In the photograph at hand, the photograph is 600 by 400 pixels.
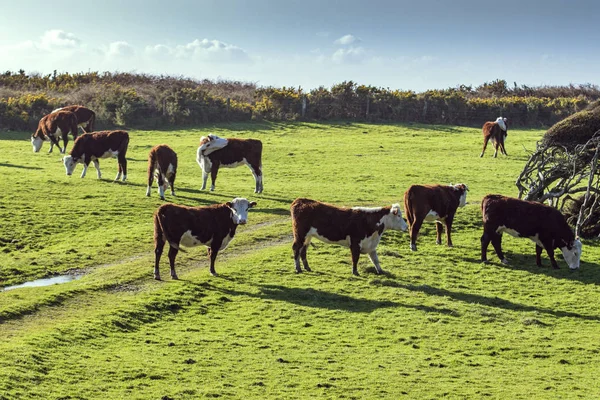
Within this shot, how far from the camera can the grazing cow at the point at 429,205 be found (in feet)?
75.1

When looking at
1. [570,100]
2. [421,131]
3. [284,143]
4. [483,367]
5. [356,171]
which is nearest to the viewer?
[483,367]

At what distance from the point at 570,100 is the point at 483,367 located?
49.6 m

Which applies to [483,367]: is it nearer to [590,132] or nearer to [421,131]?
[590,132]

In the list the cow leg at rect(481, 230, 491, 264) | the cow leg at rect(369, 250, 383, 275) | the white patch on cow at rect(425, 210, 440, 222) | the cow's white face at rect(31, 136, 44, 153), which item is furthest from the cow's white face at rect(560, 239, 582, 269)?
the cow's white face at rect(31, 136, 44, 153)

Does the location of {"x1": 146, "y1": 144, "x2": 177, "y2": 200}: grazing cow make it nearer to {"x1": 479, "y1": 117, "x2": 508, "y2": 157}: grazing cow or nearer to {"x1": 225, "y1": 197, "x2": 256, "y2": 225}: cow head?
{"x1": 225, "y1": 197, "x2": 256, "y2": 225}: cow head

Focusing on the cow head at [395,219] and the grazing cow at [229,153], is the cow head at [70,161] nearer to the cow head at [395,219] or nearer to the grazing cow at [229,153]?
the grazing cow at [229,153]

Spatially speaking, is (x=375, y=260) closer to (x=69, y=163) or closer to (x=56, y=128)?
(x=69, y=163)

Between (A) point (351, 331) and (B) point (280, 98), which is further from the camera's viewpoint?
(B) point (280, 98)

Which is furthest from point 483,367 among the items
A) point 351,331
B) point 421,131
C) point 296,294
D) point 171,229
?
point 421,131

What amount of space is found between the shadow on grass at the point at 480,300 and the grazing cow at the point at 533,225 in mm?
3151

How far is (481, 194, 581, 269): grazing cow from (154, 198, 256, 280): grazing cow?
6385 mm

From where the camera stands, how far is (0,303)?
57.1 feet

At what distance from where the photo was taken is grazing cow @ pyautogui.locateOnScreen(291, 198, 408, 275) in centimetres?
2025

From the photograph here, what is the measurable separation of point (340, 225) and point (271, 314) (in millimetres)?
3584
